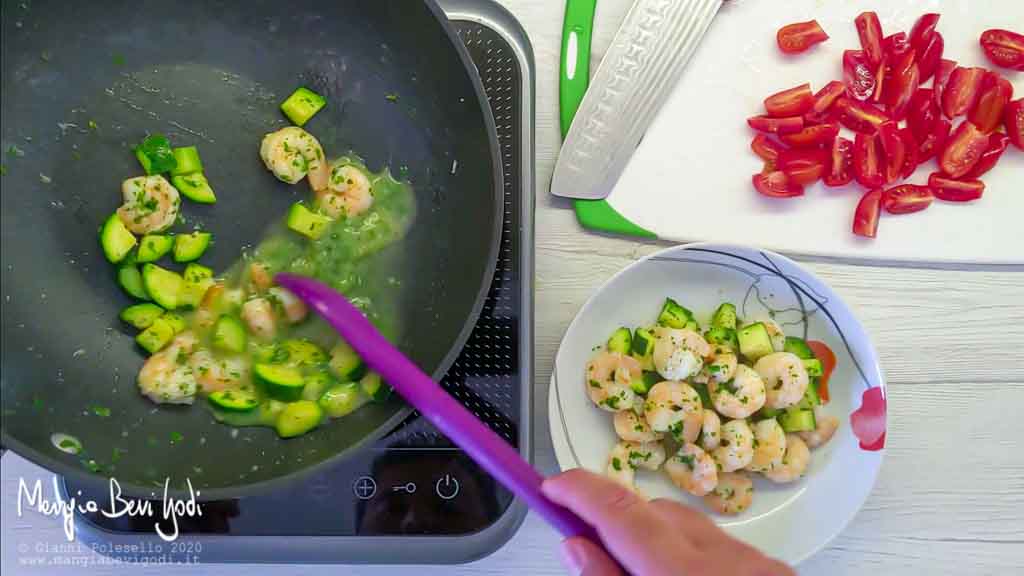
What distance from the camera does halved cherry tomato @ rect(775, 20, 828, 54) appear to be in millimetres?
1026

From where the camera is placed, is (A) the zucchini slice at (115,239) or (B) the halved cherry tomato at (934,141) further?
(B) the halved cherry tomato at (934,141)

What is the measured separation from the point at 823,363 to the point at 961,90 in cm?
42

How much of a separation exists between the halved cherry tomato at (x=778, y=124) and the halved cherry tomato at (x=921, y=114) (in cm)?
16

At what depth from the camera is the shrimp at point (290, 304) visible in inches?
33.7

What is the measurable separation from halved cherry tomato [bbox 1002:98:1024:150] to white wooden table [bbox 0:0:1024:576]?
0.17 metres

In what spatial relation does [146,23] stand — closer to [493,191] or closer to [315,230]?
[315,230]

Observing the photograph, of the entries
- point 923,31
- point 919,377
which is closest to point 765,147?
point 923,31

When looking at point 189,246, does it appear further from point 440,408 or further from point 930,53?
point 930,53

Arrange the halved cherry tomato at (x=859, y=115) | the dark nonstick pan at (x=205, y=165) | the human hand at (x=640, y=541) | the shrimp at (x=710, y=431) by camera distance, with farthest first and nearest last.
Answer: the halved cherry tomato at (x=859, y=115) → the shrimp at (x=710, y=431) → the dark nonstick pan at (x=205, y=165) → the human hand at (x=640, y=541)

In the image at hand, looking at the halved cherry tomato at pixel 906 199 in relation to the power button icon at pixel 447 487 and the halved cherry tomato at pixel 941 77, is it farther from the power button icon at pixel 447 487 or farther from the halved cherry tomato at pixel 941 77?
the power button icon at pixel 447 487

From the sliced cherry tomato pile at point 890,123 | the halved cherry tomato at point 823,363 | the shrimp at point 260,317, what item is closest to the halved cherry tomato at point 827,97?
the sliced cherry tomato pile at point 890,123

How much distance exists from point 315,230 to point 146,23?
1.01 ft

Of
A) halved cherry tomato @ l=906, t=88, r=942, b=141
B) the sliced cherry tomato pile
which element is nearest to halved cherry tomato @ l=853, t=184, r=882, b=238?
the sliced cherry tomato pile

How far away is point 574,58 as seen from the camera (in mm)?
1019
